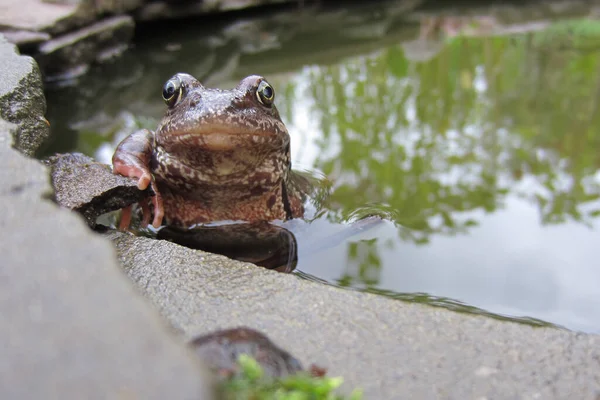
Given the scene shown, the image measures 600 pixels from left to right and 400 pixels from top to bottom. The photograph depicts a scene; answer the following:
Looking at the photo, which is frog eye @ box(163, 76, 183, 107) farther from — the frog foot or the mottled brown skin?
the frog foot

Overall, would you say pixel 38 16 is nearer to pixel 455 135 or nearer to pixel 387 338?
pixel 455 135

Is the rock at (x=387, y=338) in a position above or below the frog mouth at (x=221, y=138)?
below

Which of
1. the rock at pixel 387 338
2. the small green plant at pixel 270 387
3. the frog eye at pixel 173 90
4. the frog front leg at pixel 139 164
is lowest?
the small green plant at pixel 270 387

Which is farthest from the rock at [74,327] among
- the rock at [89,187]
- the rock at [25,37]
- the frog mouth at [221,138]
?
the rock at [25,37]

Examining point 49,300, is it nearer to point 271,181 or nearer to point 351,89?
point 271,181

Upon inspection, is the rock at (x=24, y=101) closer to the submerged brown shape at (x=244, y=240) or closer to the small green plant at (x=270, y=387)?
the submerged brown shape at (x=244, y=240)

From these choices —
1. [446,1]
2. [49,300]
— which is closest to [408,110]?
[49,300]

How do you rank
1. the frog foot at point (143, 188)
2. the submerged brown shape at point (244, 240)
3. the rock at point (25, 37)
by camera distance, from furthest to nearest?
1. the rock at point (25, 37)
2. the submerged brown shape at point (244, 240)
3. the frog foot at point (143, 188)
